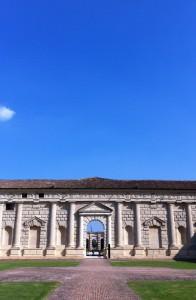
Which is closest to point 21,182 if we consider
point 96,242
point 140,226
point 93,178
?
point 93,178

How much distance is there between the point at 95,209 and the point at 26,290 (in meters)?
25.3

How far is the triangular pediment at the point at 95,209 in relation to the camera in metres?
35.3

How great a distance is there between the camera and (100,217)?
35344 mm

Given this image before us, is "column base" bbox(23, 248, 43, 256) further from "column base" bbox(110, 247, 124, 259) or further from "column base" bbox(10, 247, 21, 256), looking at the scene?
"column base" bbox(110, 247, 124, 259)

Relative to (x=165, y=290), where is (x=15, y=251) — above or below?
above

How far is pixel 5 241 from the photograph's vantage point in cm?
3512

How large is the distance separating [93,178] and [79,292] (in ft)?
94.4

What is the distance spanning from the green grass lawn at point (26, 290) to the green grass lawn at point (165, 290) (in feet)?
9.45

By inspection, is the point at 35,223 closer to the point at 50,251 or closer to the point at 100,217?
the point at 50,251

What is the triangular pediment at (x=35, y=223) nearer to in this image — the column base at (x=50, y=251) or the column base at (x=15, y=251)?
the column base at (x=15, y=251)

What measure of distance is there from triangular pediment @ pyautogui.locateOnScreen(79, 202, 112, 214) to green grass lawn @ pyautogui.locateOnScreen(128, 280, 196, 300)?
2328 centimetres

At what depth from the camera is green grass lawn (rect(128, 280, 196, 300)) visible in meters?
9.12

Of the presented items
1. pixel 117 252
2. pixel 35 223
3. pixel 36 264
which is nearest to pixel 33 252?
pixel 35 223

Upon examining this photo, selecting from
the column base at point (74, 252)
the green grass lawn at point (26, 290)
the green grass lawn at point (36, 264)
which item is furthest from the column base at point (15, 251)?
the green grass lawn at point (26, 290)
